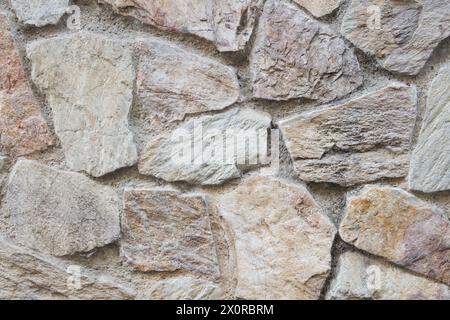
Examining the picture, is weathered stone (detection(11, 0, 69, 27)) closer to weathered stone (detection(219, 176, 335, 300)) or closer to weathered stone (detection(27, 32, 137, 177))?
weathered stone (detection(27, 32, 137, 177))

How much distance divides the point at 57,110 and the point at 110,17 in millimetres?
216

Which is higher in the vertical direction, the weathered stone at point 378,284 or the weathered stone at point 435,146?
the weathered stone at point 435,146

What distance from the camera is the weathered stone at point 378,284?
1.12 metres

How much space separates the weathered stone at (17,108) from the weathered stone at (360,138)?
0.51 m

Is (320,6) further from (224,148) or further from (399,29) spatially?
(224,148)

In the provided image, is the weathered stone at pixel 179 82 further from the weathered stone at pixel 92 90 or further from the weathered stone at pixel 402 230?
the weathered stone at pixel 402 230

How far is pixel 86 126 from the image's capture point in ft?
3.89

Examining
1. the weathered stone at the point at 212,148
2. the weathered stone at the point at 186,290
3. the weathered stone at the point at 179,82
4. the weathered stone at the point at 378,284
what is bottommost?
the weathered stone at the point at 186,290

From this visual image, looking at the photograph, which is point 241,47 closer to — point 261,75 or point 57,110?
point 261,75

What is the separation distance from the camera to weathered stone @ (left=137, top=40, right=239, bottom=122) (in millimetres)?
1162

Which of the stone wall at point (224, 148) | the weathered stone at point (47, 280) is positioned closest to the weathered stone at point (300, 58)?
the stone wall at point (224, 148)

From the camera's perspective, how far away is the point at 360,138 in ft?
3.68

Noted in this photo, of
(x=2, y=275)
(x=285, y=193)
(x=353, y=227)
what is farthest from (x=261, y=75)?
(x=2, y=275)

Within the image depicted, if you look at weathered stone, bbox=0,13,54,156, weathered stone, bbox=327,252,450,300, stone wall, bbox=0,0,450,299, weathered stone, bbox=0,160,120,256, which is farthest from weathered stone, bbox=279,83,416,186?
weathered stone, bbox=0,13,54,156
